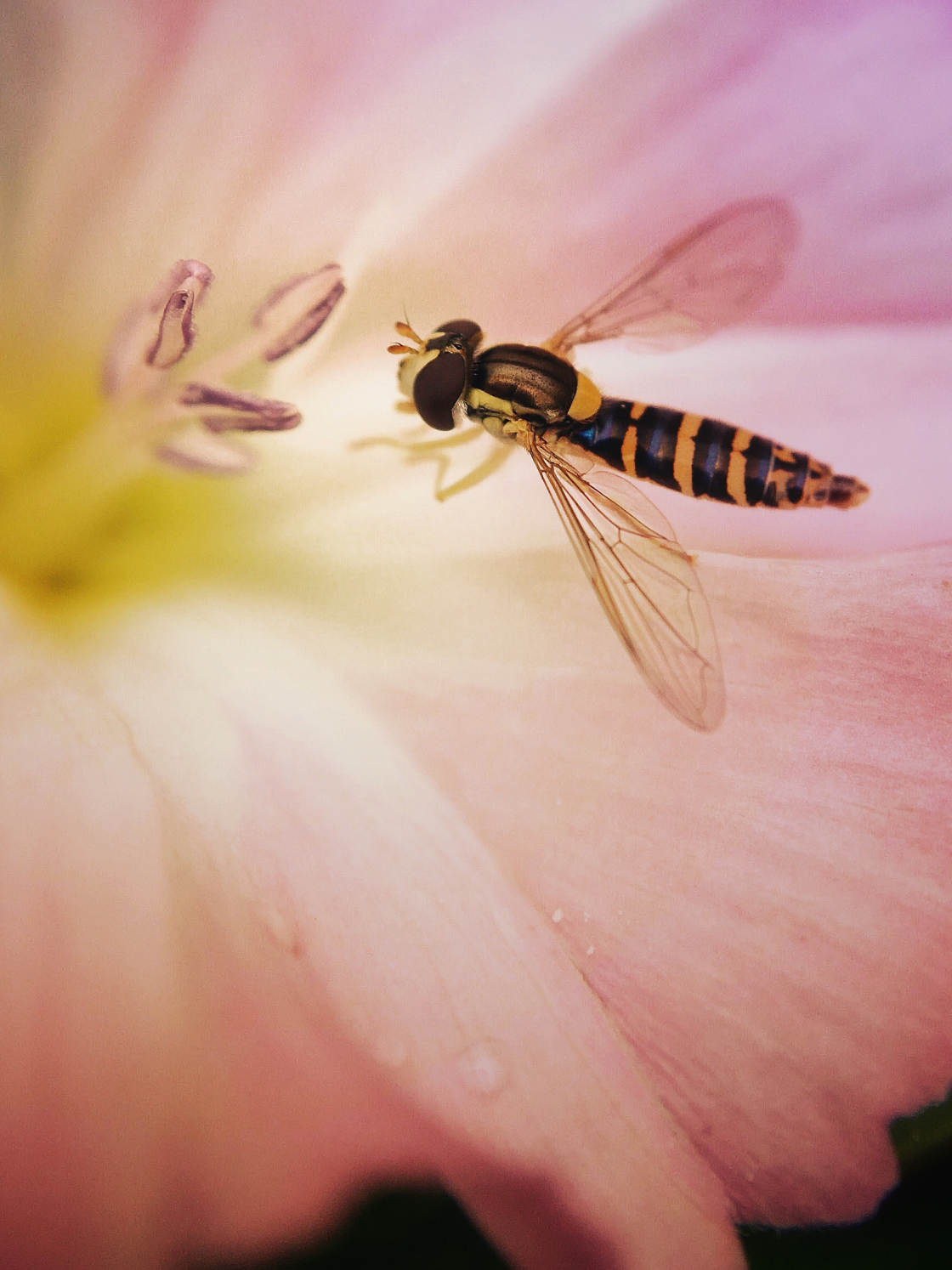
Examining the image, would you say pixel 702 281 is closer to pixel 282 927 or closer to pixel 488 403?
pixel 488 403

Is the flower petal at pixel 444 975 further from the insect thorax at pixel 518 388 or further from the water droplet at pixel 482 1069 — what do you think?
the insect thorax at pixel 518 388

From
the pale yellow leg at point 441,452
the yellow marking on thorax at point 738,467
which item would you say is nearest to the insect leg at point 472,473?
the pale yellow leg at point 441,452

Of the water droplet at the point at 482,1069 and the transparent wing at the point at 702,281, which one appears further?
the transparent wing at the point at 702,281

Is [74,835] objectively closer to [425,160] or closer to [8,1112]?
[8,1112]

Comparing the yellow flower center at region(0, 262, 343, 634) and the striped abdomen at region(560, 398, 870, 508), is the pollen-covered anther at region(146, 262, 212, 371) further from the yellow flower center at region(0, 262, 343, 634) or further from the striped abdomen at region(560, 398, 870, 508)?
the striped abdomen at region(560, 398, 870, 508)

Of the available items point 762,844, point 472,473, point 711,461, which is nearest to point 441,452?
point 472,473

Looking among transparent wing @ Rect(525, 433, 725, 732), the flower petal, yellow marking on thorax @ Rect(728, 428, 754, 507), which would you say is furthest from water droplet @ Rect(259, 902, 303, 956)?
yellow marking on thorax @ Rect(728, 428, 754, 507)
